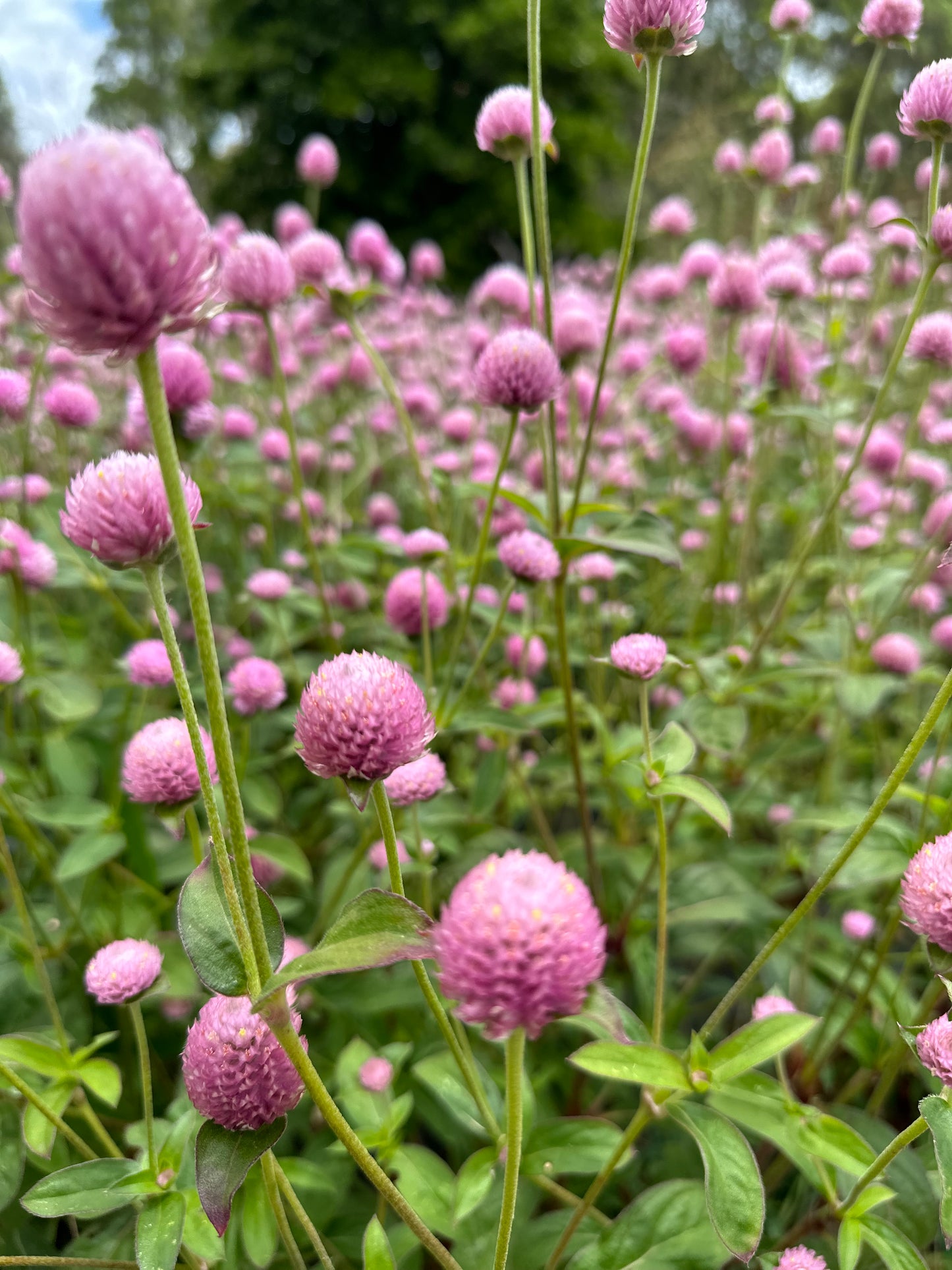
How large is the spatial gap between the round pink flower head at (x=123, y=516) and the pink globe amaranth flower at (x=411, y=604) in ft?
2.84

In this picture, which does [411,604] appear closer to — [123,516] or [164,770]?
[164,770]

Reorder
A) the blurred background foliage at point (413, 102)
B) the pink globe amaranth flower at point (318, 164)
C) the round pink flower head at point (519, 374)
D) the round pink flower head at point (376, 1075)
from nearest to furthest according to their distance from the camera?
the round pink flower head at point (376, 1075)
the round pink flower head at point (519, 374)
the pink globe amaranth flower at point (318, 164)
the blurred background foliage at point (413, 102)

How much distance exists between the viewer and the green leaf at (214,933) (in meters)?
0.64

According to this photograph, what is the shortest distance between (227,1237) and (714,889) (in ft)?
3.29

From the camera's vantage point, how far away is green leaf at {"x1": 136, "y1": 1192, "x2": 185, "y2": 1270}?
729 millimetres

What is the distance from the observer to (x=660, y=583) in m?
2.26

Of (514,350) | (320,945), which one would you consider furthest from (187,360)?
(320,945)

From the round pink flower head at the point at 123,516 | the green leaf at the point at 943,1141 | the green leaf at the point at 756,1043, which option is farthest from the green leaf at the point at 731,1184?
the round pink flower head at the point at 123,516

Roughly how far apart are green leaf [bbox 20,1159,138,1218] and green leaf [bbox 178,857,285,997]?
0.33 meters

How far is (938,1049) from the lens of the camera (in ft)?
2.46

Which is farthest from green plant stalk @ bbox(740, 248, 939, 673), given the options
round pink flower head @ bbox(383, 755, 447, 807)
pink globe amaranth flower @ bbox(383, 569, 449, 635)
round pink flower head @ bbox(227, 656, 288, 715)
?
round pink flower head @ bbox(227, 656, 288, 715)

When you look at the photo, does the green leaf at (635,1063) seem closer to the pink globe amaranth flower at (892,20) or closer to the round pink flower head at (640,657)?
the round pink flower head at (640,657)

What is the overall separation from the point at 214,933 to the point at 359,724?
0.20 m

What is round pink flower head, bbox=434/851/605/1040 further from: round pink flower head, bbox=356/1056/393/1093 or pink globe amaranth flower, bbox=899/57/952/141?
pink globe amaranth flower, bbox=899/57/952/141
